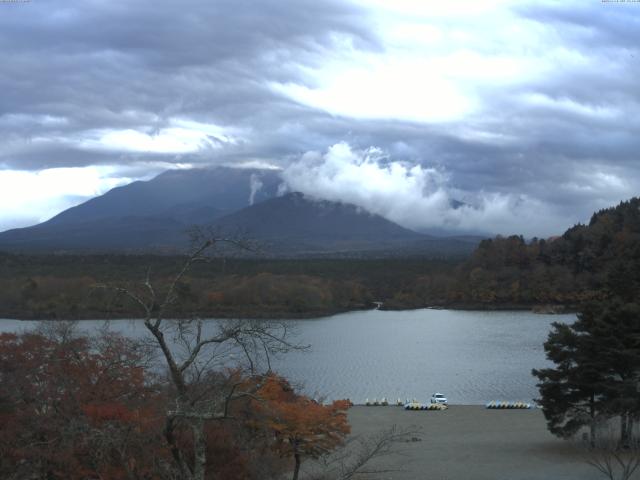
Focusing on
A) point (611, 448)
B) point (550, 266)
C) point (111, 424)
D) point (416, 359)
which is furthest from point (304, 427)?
point (550, 266)

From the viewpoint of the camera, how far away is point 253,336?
5590mm

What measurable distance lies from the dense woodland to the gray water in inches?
267

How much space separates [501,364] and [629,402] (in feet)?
67.6

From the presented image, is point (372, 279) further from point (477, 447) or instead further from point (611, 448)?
point (611, 448)

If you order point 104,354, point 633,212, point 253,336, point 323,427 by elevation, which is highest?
point 633,212

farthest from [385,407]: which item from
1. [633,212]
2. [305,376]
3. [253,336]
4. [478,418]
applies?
[633,212]

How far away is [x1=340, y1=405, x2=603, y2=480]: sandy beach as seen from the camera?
15555 mm

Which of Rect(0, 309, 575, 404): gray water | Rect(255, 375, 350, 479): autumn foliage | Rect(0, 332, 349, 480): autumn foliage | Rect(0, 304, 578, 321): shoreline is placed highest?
Rect(0, 332, 349, 480): autumn foliage

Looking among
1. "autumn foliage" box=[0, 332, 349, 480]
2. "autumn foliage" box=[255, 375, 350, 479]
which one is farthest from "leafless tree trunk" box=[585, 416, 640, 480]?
"autumn foliage" box=[0, 332, 349, 480]

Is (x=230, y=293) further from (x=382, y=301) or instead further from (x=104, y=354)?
(x=104, y=354)

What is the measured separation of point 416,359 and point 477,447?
19.4 m

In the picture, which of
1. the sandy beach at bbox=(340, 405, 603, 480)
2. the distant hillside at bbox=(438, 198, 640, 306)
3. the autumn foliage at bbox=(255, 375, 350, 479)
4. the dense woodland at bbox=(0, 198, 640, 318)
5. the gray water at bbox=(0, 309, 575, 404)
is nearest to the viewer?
the autumn foliage at bbox=(255, 375, 350, 479)

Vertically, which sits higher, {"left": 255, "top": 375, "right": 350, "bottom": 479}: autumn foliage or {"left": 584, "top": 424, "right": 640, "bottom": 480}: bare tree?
{"left": 255, "top": 375, "right": 350, "bottom": 479}: autumn foliage

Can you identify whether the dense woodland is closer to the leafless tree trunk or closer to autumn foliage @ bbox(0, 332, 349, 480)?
the leafless tree trunk
